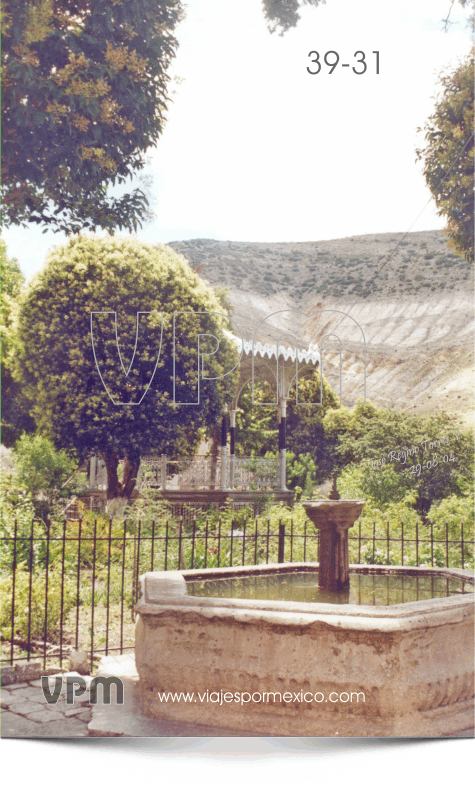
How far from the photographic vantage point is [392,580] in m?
4.91

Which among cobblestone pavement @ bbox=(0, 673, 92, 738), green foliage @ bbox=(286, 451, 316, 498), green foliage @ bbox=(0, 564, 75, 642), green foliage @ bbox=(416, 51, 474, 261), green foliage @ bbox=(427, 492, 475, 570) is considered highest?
green foliage @ bbox=(416, 51, 474, 261)

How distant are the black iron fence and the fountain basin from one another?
4.06 feet

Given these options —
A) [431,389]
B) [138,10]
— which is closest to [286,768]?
[431,389]

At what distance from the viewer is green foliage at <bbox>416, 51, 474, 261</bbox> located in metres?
5.75

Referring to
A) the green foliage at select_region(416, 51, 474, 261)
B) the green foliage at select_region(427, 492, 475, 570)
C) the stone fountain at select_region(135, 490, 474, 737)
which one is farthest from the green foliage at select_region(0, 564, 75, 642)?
the green foliage at select_region(416, 51, 474, 261)

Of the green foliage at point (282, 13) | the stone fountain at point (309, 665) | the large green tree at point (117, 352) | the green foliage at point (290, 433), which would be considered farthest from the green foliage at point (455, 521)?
the green foliage at point (282, 13)

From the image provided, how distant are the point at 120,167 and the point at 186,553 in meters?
4.00

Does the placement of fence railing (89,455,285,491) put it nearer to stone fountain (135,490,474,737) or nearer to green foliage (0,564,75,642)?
green foliage (0,564,75,642)

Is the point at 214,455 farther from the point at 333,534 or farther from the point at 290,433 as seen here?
the point at 333,534

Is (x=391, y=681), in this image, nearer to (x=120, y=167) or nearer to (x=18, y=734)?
(x=18, y=734)

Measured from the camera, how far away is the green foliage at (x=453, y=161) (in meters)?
5.75

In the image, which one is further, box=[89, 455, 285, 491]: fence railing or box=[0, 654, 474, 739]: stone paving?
box=[89, 455, 285, 491]: fence railing

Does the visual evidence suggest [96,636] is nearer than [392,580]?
No

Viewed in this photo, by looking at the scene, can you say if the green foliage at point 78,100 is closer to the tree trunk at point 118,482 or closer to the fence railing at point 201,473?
the tree trunk at point 118,482
